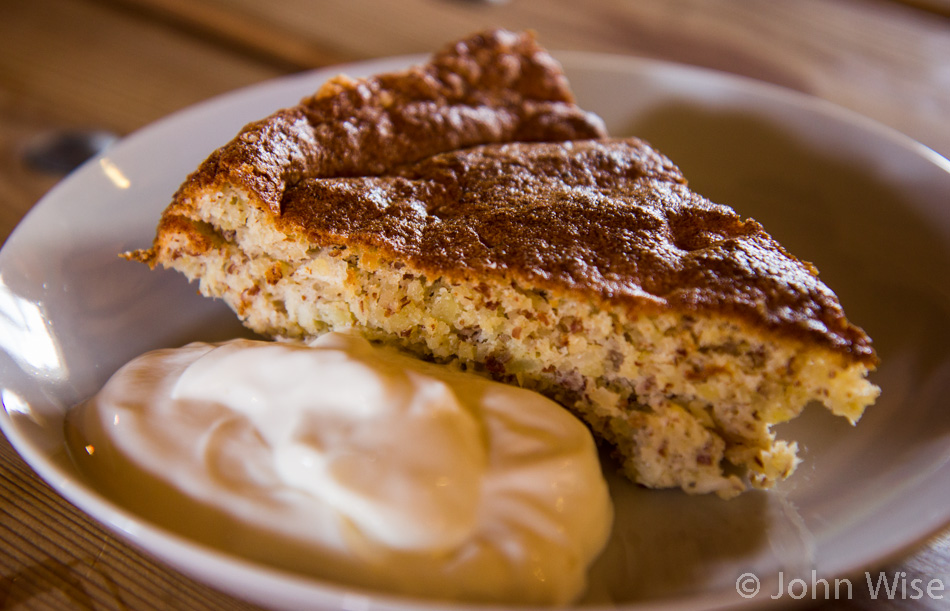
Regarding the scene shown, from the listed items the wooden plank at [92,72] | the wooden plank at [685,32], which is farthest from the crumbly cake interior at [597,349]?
the wooden plank at [685,32]

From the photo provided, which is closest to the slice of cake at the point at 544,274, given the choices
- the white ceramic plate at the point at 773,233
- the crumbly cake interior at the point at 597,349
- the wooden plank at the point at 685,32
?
the crumbly cake interior at the point at 597,349

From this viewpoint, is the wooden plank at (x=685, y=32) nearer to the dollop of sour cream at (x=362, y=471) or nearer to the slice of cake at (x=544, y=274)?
the slice of cake at (x=544, y=274)

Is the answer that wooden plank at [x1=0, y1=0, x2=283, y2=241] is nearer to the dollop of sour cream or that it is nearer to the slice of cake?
the slice of cake

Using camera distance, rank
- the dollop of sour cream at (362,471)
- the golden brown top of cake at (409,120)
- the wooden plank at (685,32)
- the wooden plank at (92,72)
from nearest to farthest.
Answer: the dollop of sour cream at (362,471)
the golden brown top of cake at (409,120)
the wooden plank at (92,72)
the wooden plank at (685,32)

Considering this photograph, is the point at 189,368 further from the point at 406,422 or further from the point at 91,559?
the point at 406,422

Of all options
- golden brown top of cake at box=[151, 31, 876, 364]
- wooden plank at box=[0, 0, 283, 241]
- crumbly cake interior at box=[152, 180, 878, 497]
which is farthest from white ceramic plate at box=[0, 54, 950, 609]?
wooden plank at box=[0, 0, 283, 241]

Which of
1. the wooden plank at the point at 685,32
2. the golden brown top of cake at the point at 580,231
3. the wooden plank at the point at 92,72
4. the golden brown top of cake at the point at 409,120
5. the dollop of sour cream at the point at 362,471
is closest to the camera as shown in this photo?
the dollop of sour cream at the point at 362,471

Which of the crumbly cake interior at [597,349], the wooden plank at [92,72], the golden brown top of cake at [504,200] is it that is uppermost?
the golden brown top of cake at [504,200]

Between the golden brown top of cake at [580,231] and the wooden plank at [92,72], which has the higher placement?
the golden brown top of cake at [580,231]

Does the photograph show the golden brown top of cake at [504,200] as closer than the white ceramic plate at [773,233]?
No
